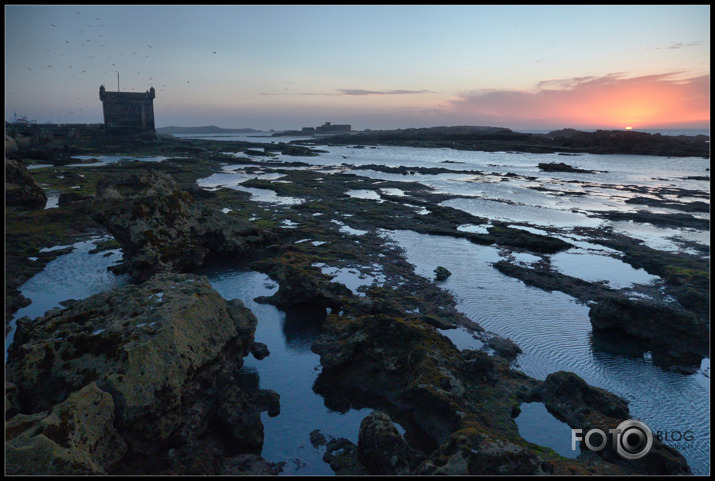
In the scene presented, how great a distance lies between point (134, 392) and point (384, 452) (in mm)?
5107

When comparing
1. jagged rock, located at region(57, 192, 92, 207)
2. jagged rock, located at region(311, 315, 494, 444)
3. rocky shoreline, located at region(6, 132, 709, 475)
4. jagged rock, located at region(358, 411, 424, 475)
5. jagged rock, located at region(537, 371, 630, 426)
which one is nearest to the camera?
rocky shoreline, located at region(6, 132, 709, 475)

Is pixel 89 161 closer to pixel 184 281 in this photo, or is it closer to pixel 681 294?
pixel 184 281

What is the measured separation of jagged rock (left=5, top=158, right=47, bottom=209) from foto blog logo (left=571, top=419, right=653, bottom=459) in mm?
39080

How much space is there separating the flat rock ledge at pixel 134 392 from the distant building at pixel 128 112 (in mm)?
115926

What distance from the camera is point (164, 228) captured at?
822 inches

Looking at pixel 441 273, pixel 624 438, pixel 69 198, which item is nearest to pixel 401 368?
pixel 624 438

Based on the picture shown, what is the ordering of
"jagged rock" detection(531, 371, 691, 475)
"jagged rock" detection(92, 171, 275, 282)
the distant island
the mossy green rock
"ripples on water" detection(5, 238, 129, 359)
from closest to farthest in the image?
1. the mossy green rock
2. "jagged rock" detection(531, 371, 691, 475)
3. "ripples on water" detection(5, 238, 129, 359)
4. "jagged rock" detection(92, 171, 275, 282)
5. the distant island

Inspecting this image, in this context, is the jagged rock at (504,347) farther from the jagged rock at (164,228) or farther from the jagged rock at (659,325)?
the jagged rock at (164,228)

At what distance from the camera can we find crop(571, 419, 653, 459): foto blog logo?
8727 millimetres

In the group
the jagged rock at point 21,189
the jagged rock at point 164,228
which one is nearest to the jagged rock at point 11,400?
the jagged rock at point 164,228

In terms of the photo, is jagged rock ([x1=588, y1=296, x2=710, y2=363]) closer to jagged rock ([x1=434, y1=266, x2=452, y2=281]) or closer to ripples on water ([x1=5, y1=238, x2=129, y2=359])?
jagged rock ([x1=434, y1=266, x2=452, y2=281])

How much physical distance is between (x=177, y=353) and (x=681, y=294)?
20626 mm

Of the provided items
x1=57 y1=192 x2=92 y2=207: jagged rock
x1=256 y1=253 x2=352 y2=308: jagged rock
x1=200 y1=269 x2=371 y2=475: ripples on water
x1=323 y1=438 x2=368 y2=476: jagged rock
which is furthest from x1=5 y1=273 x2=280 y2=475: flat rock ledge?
x1=57 y1=192 x2=92 y2=207: jagged rock

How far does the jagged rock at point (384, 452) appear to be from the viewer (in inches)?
307
